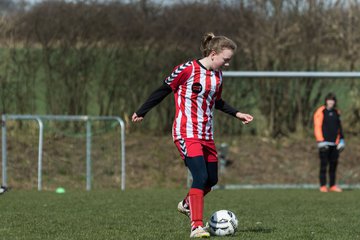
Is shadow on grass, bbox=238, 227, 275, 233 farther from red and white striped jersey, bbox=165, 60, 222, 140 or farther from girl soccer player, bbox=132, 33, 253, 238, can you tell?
red and white striped jersey, bbox=165, 60, 222, 140

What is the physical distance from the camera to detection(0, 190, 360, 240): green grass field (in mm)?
7617

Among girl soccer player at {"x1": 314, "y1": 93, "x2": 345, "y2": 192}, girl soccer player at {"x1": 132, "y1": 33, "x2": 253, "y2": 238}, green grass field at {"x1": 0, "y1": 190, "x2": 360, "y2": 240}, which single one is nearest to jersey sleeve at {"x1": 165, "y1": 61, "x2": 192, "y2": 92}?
girl soccer player at {"x1": 132, "y1": 33, "x2": 253, "y2": 238}

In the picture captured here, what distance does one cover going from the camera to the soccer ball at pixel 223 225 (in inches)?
293

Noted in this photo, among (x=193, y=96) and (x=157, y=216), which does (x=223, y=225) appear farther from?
(x=157, y=216)

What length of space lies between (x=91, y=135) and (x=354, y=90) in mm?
6946

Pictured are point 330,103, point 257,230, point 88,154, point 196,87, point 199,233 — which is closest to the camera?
point 199,233

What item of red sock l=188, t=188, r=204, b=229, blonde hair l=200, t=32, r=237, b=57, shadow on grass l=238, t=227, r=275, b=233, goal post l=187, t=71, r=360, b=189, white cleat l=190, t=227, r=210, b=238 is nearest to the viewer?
white cleat l=190, t=227, r=210, b=238

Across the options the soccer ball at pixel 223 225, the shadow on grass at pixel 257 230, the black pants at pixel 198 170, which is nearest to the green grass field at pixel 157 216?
the shadow on grass at pixel 257 230

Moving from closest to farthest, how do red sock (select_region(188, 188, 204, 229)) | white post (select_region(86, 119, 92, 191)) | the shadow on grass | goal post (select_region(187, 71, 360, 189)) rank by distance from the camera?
1. red sock (select_region(188, 188, 204, 229))
2. the shadow on grass
3. white post (select_region(86, 119, 92, 191))
4. goal post (select_region(187, 71, 360, 189))

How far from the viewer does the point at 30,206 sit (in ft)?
37.0

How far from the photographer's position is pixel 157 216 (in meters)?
9.74

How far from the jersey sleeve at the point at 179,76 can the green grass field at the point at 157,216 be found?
1.35 metres

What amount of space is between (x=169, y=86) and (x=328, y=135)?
9.12 m

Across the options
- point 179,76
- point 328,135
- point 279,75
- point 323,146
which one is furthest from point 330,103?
point 179,76
